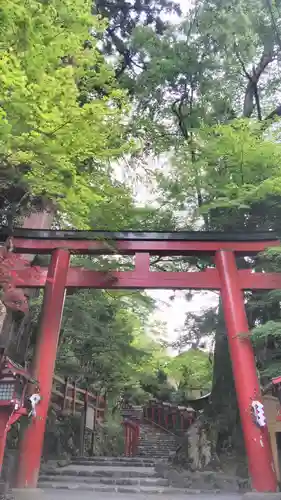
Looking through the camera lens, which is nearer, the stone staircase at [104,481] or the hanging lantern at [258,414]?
the hanging lantern at [258,414]

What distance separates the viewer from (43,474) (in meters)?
11.0

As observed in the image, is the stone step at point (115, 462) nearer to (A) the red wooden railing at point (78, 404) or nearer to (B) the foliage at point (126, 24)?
(A) the red wooden railing at point (78, 404)

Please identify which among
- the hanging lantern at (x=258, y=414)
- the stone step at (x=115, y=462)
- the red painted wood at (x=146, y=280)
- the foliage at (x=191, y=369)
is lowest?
the stone step at (x=115, y=462)

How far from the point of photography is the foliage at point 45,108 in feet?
16.2

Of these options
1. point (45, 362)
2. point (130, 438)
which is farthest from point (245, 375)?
point (130, 438)

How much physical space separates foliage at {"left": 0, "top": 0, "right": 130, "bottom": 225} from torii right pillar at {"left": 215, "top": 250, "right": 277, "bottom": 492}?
13.6 ft

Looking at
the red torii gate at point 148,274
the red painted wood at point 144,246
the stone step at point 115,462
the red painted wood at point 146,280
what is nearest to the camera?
the red torii gate at point 148,274

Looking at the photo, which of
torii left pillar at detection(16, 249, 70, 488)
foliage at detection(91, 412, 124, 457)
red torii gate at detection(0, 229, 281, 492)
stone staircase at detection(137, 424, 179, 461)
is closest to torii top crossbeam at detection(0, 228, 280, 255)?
red torii gate at detection(0, 229, 281, 492)

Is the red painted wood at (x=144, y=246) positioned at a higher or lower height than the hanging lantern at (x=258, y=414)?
higher

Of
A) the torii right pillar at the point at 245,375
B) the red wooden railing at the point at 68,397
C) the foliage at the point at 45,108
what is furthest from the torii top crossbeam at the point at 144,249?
the red wooden railing at the point at 68,397

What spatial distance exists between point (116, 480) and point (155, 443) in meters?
10.6

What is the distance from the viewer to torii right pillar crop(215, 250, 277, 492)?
26.2 ft

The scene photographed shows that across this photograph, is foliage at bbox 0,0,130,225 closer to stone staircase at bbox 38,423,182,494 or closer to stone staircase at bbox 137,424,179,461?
stone staircase at bbox 38,423,182,494

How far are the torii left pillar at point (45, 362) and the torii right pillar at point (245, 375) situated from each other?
363 centimetres
